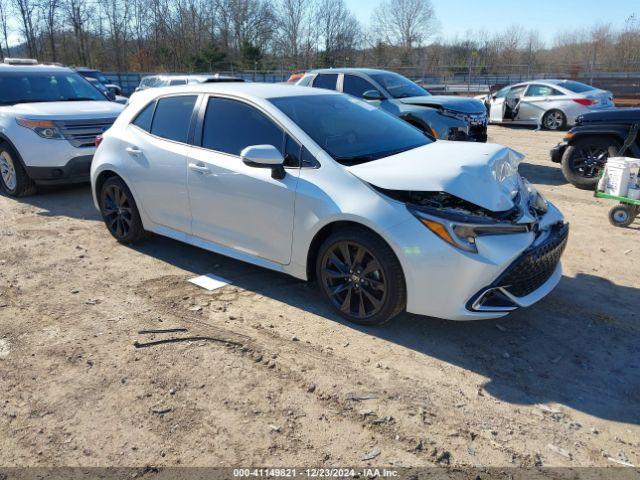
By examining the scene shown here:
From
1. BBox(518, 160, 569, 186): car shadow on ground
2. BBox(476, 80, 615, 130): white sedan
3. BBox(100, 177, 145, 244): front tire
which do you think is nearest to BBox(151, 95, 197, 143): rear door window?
BBox(100, 177, 145, 244): front tire

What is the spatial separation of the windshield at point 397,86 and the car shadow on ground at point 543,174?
2.50 m

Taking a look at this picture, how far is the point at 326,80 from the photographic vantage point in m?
10.5

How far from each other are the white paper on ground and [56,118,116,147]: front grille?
401 centimetres

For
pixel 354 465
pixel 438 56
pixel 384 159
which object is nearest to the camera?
pixel 354 465

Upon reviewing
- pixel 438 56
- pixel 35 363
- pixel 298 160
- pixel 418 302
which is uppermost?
pixel 438 56

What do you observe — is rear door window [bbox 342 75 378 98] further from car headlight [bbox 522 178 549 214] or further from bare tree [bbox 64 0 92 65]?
bare tree [bbox 64 0 92 65]

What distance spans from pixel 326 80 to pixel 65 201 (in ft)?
17.7

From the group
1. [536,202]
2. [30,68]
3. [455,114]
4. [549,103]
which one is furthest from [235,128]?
[549,103]

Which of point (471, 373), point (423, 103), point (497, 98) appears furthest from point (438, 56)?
point (471, 373)

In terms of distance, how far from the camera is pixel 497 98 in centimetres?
1828

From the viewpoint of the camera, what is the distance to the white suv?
7.54 metres

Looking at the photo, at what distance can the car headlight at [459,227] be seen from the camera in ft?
11.1

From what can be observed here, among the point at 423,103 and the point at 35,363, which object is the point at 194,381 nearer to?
the point at 35,363

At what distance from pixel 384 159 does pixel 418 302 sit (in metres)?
1.18
